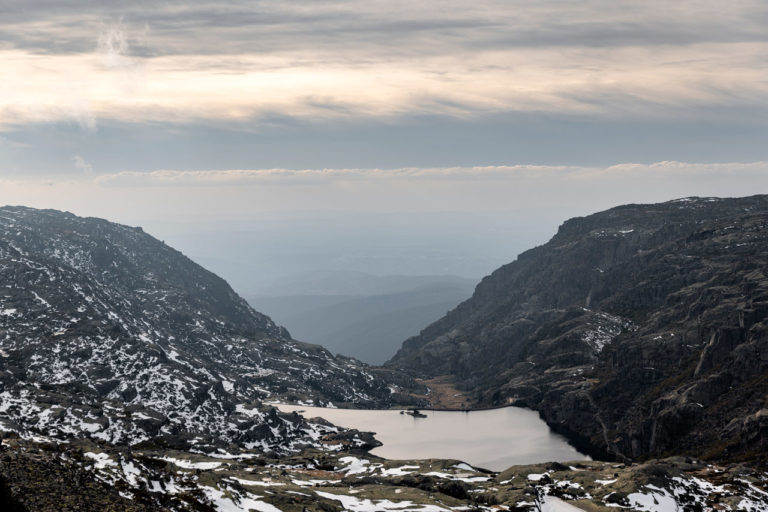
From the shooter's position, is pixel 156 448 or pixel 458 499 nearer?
pixel 458 499

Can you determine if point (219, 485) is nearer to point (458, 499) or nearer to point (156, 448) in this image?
point (458, 499)

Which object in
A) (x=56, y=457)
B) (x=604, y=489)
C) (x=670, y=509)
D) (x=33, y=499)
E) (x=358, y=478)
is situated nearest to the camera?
(x=33, y=499)

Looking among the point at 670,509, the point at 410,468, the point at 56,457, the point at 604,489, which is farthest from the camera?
the point at 410,468

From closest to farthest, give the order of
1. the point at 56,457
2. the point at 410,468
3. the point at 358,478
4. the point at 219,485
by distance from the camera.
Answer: the point at 56,457, the point at 219,485, the point at 358,478, the point at 410,468

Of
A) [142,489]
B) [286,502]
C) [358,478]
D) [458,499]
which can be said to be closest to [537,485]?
[458,499]

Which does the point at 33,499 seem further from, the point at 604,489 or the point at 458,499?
the point at 604,489

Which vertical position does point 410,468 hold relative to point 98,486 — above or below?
below

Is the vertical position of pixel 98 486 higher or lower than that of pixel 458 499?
higher

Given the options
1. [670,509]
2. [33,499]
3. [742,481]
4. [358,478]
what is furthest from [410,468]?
[33,499]

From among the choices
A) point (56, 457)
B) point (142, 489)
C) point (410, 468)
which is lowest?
point (410, 468)
